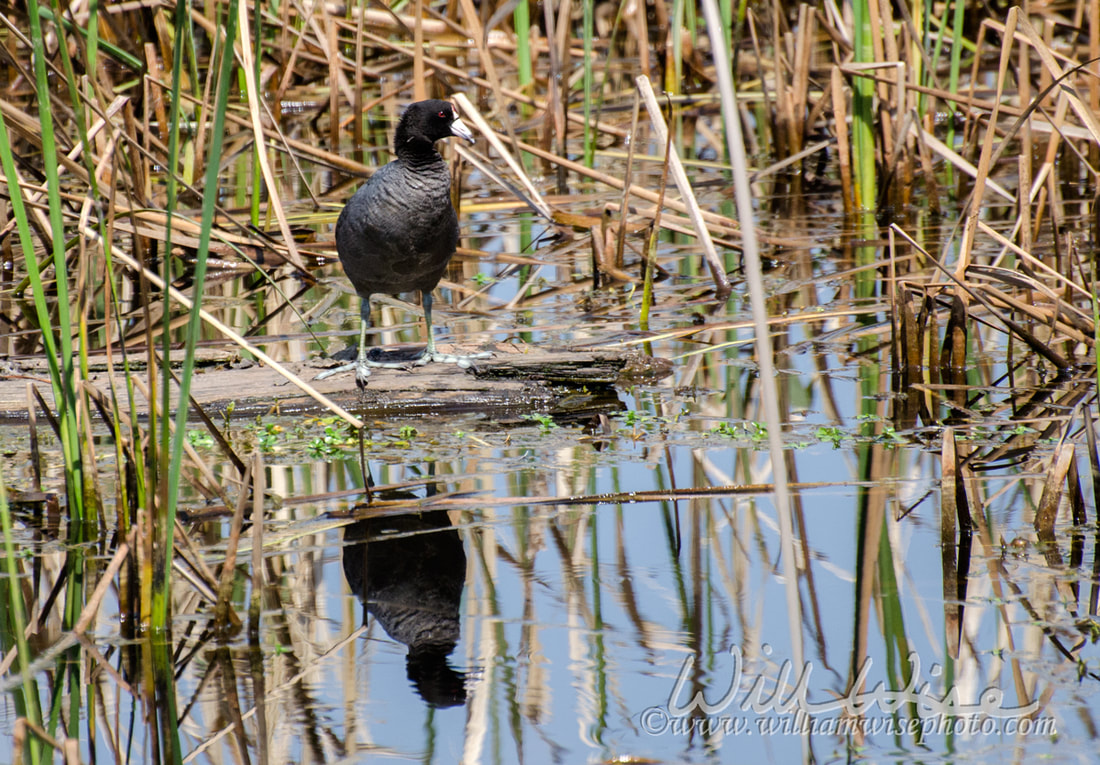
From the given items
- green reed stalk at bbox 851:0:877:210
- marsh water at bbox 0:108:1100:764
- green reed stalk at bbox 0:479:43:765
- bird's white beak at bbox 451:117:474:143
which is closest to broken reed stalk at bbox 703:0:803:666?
marsh water at bbox 0:108:1100:764

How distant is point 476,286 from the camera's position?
6.04 metres

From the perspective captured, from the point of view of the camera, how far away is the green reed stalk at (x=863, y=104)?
6266 millimetres

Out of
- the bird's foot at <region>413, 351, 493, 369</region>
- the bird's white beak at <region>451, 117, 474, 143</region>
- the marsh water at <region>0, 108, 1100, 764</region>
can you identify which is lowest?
the marsh water at <region>0, 108, 1100, 764</region>

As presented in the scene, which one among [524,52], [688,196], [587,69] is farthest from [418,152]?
[524,52]

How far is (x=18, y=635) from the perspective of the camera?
212 centimetres

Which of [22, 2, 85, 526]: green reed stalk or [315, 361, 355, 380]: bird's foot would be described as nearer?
[22, 2, 85, 526]: green reed stalk

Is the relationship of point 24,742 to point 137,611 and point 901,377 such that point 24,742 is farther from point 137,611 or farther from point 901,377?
point 901,377

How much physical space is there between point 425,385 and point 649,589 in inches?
63.2

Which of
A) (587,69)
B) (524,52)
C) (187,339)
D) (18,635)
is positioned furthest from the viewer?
(524,52)

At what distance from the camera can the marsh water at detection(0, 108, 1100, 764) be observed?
2248mm

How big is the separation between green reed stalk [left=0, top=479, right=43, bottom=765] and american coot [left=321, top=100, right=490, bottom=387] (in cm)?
169

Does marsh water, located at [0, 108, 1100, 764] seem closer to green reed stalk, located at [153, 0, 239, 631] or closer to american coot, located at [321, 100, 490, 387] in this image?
green reed stalk, located at [153, 0, 239, 631]

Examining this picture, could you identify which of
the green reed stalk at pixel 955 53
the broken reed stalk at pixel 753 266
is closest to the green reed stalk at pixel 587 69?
the green reed stalk at pixel 955 53

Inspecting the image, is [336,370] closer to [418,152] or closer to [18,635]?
[418,152]
